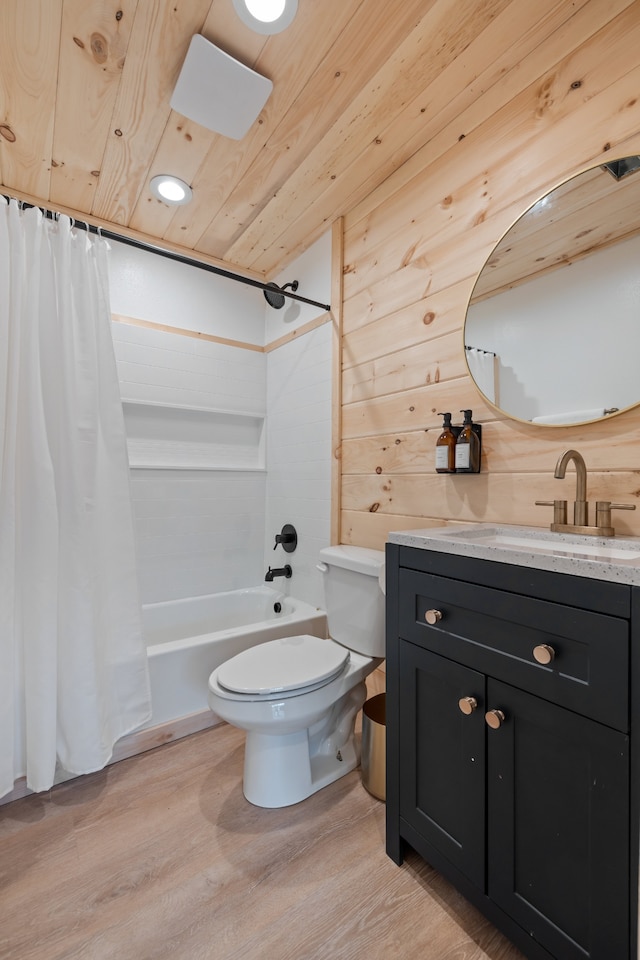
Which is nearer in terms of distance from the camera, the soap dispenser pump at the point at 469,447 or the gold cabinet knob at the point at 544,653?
the gold cabinet knob at the point at 544,653

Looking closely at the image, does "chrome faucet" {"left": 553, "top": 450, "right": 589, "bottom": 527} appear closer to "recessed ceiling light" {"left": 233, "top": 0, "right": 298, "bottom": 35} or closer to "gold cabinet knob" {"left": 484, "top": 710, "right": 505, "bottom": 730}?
"gold cabinet knob" {"left": 484, "top": 710, "right": 505, "bottom": 730}

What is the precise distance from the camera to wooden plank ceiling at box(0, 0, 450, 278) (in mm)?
1276

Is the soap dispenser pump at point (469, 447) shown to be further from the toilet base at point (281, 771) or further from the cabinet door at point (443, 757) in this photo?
the toilet base at point (281, 771)

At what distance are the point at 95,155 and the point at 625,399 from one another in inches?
86.1

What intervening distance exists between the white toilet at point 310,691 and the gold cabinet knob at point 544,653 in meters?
0.70

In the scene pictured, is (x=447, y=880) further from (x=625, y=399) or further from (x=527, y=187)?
(x=527, y=187)

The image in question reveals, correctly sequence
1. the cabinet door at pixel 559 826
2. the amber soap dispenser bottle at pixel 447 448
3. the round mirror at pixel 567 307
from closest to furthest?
the cabinet door at pixel 559 826, the round mirror at pixel 567 307, the amber soap dispenser bottle at pixel 447 448

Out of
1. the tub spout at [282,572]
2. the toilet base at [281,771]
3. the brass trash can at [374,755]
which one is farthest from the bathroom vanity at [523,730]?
the tub spout at [282,572]

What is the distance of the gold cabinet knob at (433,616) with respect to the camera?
104 cm

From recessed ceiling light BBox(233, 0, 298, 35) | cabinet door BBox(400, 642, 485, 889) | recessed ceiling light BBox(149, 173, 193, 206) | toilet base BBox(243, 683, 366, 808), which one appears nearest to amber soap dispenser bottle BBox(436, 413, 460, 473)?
cabinet door BBox(400, 642, 485, 889)

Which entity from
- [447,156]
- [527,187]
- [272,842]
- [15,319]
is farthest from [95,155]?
[272,842]

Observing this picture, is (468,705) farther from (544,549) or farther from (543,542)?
(543,542)

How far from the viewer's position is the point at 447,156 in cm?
162

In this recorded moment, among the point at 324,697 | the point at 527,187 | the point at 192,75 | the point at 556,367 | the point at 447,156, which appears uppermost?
the point at 192,75
